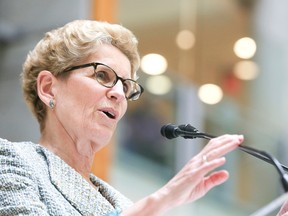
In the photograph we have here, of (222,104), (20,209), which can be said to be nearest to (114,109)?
(20,209)

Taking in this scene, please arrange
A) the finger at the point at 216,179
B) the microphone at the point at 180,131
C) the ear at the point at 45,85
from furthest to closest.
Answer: the ear at the point at 45,85, the microphone at the point at 180,131, the finger at the point at 216,179

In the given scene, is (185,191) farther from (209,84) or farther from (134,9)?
(209,84)

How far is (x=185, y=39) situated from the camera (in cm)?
624

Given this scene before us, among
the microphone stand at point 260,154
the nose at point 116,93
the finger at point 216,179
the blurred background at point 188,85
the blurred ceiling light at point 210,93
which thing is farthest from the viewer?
the blurred ceiling light at point 210,93

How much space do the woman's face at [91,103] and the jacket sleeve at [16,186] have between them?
22 centimetres

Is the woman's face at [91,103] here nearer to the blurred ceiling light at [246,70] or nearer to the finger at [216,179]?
the finger at [216,179]

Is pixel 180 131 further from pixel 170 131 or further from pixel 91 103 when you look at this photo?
pixel 91 103

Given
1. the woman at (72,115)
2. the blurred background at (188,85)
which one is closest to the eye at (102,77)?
the woman at (72,115)

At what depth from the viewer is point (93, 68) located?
2068mm

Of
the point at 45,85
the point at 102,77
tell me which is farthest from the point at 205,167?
the point at 45,85

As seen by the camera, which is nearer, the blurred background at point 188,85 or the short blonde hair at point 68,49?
the short blonde hair at point 68,49

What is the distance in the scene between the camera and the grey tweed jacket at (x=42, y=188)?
1.74m

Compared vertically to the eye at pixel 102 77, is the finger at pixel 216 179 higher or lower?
lower

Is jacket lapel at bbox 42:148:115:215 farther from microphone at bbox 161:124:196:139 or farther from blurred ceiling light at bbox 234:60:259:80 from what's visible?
blurred ceiling light at bbox 234:60:259:80
